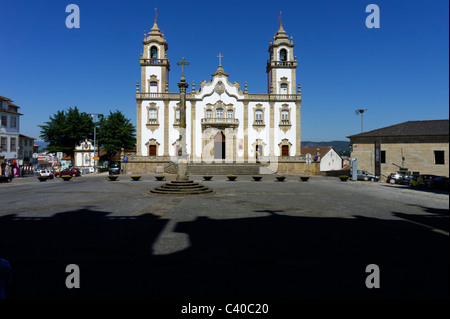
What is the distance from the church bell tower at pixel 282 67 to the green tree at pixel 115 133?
1162 inches

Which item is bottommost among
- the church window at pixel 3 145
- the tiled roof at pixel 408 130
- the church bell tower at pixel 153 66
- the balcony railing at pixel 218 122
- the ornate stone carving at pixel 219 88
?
the church window at pixel 3 145

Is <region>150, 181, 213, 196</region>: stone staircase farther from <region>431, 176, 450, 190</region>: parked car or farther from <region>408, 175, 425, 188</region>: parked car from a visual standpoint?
<region>431, 176, 450, 190</region>: parked car

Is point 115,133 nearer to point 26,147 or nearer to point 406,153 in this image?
point 26,147

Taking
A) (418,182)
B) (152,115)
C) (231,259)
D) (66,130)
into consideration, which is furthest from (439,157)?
(66,130)

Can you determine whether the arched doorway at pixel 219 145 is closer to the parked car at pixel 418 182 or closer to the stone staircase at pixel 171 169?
the stone staircase at pixel 171 169

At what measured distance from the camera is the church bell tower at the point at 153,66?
41.5 m

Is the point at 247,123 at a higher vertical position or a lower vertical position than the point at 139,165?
higher

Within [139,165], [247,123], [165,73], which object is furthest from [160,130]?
[247,123]

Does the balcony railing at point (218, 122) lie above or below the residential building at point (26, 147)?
above

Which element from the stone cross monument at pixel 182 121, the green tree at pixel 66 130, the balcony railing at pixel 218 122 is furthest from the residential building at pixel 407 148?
the green tree at pixel 66 130

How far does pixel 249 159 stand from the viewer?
41.4 meters

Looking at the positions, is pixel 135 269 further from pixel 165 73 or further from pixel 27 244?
pixel 165 73

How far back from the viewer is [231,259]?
6.02 meters
